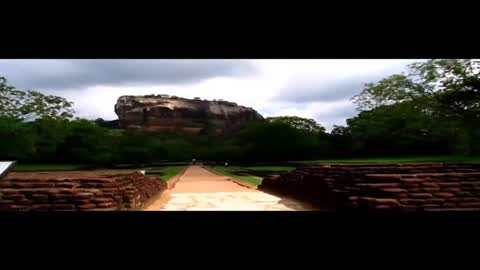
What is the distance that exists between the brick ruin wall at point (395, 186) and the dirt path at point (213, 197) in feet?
2.44

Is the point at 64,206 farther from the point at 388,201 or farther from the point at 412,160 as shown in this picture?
the point at 412,160

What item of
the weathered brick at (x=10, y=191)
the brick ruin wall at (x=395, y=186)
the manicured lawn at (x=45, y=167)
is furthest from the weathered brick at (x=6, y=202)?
the brick ruin wall at (x=395, y=186)

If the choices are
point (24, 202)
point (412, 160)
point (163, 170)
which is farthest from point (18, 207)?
point (412, 160)

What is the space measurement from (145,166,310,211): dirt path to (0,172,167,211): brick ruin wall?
0.88m

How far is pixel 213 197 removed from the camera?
34.0ft

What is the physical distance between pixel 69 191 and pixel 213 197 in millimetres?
4398

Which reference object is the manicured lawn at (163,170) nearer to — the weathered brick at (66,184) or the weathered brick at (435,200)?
the weathered brick at (66,184)
